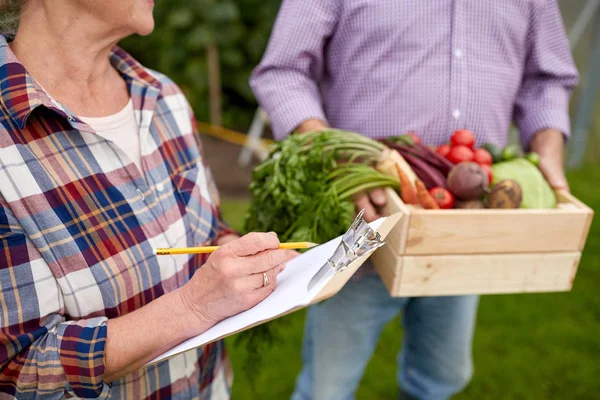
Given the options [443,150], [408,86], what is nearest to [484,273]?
[443,150]

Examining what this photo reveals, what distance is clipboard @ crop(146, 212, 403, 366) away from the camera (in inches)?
36.3

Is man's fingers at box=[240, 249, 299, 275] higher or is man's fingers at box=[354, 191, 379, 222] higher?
man's fingers at box=[240, 249, 299, 275]

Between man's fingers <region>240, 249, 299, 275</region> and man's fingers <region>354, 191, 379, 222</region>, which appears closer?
man's fingers <region>240, 249, 299, 275</region>

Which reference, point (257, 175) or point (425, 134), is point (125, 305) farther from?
point (425, 134)

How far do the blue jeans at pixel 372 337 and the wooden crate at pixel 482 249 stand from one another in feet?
1.15

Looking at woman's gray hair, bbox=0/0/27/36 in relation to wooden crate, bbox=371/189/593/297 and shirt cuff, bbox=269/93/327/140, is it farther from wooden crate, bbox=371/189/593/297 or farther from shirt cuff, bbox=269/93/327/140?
wooden crate, bbox=371/189/593/297

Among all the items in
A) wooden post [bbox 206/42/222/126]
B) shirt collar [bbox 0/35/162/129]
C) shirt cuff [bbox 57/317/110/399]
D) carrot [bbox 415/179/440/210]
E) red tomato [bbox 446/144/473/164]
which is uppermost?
shirt collar [bbox 0/35/162/129]

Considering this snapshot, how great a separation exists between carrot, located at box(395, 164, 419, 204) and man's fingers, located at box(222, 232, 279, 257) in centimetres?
62

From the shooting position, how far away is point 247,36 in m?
5.93

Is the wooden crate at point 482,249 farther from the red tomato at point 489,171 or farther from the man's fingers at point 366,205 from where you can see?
the red tomato at point 489,171

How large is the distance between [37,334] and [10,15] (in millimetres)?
726

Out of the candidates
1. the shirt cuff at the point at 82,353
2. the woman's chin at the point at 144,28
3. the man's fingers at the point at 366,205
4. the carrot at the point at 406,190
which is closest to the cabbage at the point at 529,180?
the carrot at the point at 406,190

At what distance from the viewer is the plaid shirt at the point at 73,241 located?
3.48ft

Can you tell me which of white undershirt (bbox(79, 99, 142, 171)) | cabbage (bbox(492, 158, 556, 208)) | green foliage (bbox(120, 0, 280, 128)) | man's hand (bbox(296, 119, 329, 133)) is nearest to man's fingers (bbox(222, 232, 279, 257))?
white undershirt (bbox(79, 99, 142, 171))
